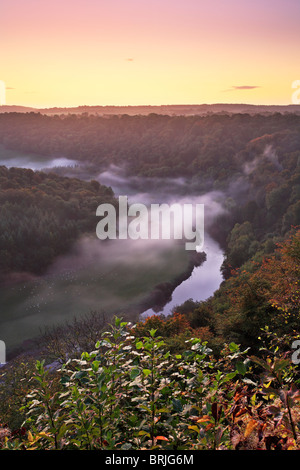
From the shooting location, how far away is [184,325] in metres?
29.2

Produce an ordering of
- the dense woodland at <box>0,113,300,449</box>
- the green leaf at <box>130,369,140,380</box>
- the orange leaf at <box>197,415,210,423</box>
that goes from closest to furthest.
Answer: the orange leaf at <box>197,415,210,423</box>
the dense woodland at <box>0,113,300,449</box>
the green leaf at <box>130,369,140,380</box>

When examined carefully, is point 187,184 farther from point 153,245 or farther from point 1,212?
point 1,212

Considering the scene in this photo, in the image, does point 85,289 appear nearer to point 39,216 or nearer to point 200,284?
point 200,284

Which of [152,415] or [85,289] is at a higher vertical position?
[152,415]

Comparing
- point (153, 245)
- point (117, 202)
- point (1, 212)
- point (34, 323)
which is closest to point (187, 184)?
point (117, 202)

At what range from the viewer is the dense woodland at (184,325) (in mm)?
3545

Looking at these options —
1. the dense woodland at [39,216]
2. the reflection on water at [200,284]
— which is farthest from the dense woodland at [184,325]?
A: the reflection on water at [200,284]

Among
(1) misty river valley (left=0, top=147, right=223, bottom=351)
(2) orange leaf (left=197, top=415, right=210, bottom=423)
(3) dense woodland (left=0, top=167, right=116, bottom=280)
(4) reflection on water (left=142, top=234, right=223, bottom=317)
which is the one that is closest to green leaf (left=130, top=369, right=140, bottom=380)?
(2) orange leaf (left=197, top=415, right=210, bottom=423)

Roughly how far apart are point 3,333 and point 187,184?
119 metres

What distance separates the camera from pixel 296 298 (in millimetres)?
20438

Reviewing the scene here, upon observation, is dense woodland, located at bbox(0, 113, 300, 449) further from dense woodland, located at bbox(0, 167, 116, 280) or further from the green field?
the green field

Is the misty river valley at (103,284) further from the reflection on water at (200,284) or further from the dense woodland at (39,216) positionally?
the dense woodland at (39,216)

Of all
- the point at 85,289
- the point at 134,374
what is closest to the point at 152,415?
the point at 134,374

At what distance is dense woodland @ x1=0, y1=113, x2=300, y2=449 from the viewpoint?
11.6ft
